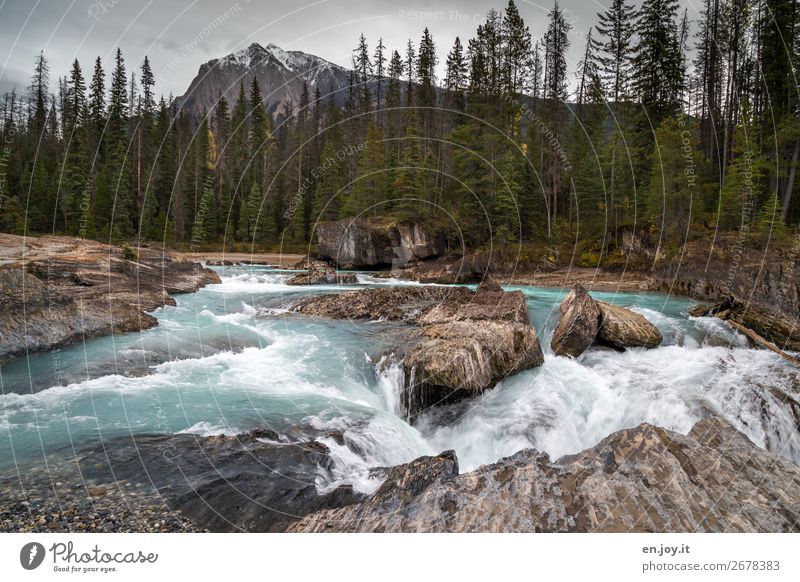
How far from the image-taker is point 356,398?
29.8 feet

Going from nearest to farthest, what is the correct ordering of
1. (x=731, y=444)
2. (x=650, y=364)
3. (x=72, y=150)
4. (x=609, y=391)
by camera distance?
1. (x=731, y=444)
2. (x=609, y=391)
3. (x=650, y=364)
4. (x=72, y=150)

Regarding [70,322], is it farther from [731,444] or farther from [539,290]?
[539,290]

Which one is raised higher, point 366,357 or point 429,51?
point 429,51

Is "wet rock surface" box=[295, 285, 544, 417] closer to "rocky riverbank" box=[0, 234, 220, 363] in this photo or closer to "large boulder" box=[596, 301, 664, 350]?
"large boulder" box=[596, 301, 664, 350]

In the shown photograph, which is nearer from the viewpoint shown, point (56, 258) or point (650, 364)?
point (650, 364)

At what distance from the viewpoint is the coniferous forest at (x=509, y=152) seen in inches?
1024

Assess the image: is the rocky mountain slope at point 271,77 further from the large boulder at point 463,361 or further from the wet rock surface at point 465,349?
the large boulder at point 463,361

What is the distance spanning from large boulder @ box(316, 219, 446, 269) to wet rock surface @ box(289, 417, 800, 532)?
111 ft

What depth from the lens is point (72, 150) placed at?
2032 inches

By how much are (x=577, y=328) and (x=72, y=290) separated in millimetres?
17261

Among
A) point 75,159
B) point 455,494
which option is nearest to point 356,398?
point 455,494

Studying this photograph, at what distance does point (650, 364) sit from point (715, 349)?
250cm

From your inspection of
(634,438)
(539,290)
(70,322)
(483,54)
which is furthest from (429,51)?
(634,438)

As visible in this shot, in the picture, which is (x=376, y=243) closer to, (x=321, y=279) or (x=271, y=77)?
(x=321, y=279)
